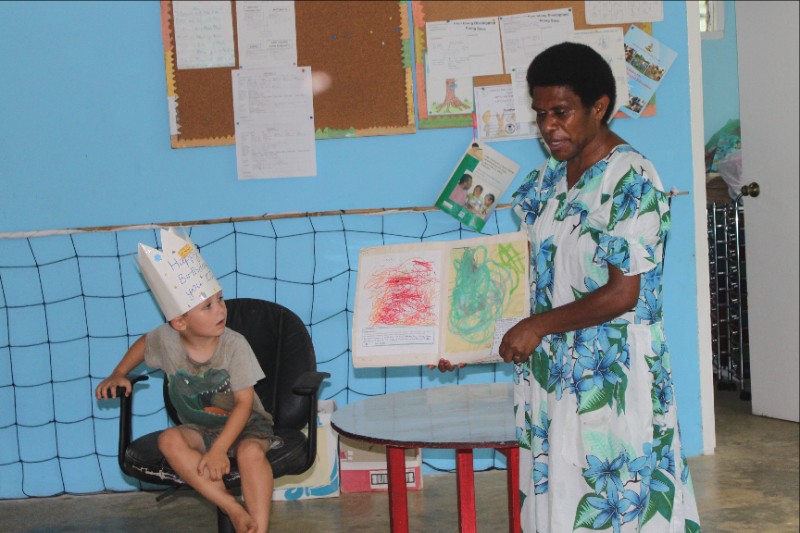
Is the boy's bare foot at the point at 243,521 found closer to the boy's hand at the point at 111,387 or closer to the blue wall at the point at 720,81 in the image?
the boy's hand at the point at 111,387

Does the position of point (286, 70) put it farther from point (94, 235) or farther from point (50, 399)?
point (50, 399)

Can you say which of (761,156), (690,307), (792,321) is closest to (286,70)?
(690,307)

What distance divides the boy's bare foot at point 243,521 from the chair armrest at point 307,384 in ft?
1.18

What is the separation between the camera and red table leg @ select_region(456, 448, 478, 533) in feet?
7.78

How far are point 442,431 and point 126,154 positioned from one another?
7.64 ft

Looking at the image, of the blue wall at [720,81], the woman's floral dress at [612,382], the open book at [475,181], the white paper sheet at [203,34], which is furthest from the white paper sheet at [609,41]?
the blue wall at [720,81]

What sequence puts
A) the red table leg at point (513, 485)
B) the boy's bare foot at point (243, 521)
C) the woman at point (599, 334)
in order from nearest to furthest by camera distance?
the woman at point (599, 334) → the red table leg at point (513, 485) → the boy's bare foot at point (243, 521)

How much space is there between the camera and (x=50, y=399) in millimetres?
4125

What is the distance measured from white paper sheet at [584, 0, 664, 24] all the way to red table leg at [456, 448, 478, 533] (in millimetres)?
2261

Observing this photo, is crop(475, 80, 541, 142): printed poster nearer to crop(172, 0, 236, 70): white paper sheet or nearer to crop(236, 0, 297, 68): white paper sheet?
crop(236, 0, 297, 68): white paper sheet

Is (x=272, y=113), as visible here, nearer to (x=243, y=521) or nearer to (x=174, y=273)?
(x=174, y=273)

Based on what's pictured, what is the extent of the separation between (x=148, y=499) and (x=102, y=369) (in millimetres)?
563

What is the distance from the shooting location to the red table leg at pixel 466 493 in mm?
2371

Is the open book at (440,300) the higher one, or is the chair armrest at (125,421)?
the open book at (440,300)
